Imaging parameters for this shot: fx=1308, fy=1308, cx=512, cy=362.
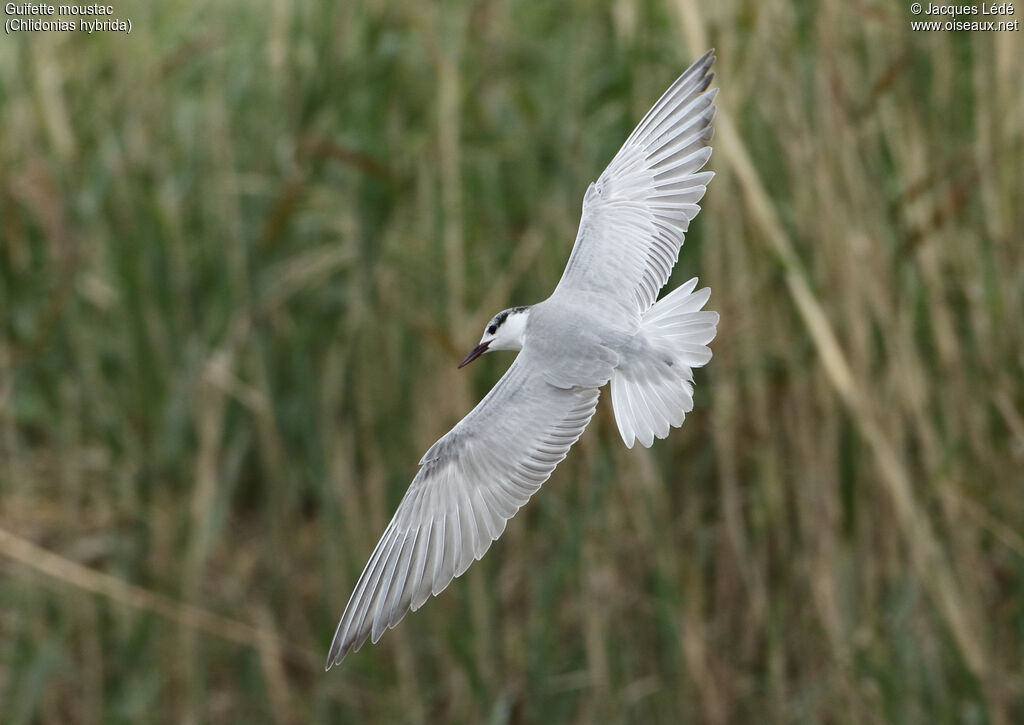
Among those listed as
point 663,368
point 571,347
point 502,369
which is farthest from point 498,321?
point 502,369

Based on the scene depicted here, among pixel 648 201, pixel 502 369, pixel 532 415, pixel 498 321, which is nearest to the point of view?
pixel 532 415

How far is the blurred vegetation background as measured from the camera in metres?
2.39

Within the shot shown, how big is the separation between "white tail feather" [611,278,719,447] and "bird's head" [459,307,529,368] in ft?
0.50

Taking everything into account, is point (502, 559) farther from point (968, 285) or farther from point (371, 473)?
point (968, 285)

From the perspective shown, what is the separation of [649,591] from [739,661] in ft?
0.76

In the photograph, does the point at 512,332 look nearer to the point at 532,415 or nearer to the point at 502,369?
the point at 532,415

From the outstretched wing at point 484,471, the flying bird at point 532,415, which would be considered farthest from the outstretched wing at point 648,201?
the outstretched wing at point 484,471

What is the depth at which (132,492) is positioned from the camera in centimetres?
276

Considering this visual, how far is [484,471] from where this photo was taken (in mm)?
1836

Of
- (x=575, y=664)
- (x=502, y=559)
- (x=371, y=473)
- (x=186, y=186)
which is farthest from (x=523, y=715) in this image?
(x=186, y=186)

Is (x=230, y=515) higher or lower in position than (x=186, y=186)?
lower

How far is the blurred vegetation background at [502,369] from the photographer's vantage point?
2.39 metres

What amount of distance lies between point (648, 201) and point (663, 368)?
1.29ft

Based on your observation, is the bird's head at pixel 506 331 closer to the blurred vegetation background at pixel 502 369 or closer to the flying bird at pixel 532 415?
the flying bird at pixel 532 415
